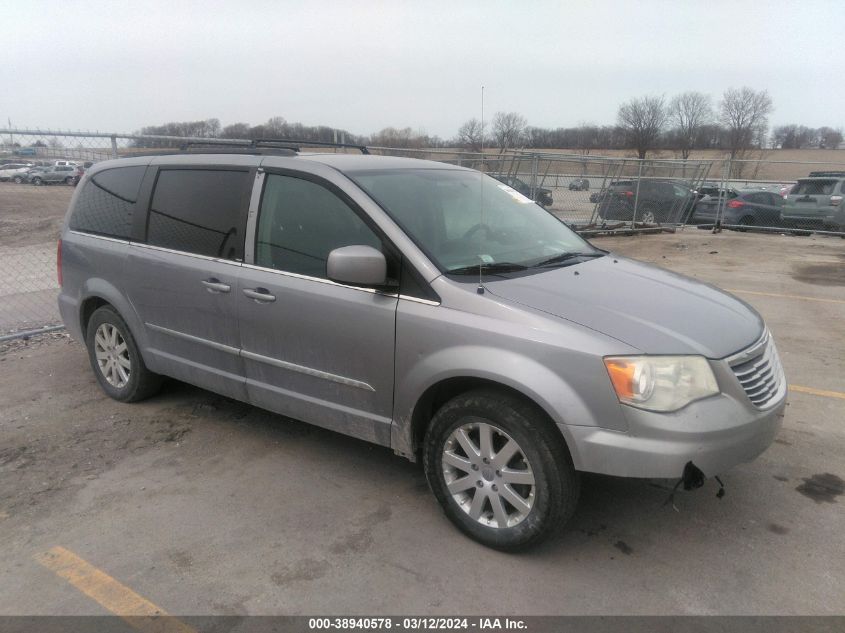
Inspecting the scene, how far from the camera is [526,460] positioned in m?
2.86

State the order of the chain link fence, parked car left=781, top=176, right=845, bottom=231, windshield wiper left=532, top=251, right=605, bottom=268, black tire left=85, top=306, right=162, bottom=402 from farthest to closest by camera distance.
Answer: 1. parked car left=781, top=176, right=845, bottom=231
2. the chain link fence
3. black tire left=85, top=306, right=162, bottom=402
4. windshield wiper left=532, top=251, right=605, bottom=268

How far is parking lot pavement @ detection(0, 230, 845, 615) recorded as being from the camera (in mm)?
2754

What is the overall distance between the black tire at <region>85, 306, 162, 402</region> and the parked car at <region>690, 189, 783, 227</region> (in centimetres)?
1579

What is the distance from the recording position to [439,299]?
3082 mm

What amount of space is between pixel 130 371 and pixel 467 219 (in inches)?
110

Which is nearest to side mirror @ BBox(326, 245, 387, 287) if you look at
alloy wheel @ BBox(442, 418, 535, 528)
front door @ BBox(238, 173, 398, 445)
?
front door @ BBox(238, 173, 398, 445)

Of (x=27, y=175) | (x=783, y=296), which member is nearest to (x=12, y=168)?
(x=27, y=175)

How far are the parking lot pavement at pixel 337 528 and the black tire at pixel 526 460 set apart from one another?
0.13 m

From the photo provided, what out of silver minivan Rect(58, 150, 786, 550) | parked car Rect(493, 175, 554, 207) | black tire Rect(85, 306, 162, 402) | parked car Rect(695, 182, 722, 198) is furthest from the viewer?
parked car Rect(695, 182, 722, 198)

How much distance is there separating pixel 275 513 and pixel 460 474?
102 centimetres

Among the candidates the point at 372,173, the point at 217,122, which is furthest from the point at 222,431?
the point at 217,122

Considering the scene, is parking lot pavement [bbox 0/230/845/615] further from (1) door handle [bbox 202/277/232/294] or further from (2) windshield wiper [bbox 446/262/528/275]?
(2) windshield wiper [bbox 446/262/528/275]
